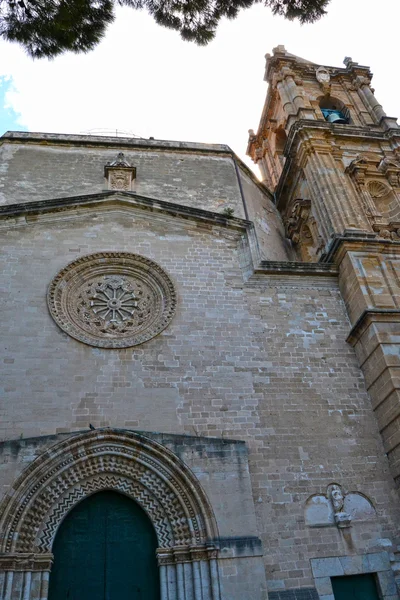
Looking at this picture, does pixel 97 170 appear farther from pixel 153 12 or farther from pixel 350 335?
pixel 350 335

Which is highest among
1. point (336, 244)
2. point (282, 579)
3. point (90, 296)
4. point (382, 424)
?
point (336, 244)

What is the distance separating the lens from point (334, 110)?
1662 centimetres

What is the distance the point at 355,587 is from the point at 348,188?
358 inches

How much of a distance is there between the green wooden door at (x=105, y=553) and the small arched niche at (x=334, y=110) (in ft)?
43.6

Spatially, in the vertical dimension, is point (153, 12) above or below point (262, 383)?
above

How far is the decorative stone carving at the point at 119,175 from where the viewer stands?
12.7 meters

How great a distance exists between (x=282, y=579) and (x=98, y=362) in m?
4.51

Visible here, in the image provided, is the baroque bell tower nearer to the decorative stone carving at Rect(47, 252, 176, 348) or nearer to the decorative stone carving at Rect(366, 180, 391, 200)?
the decorative stone carving at Rect(366, 180, 391, 200)

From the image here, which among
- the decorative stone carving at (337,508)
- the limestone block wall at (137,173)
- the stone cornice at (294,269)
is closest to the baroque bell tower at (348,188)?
the stone cornice at (294,269)

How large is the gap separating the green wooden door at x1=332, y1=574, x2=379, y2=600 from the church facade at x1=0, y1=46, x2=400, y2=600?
0.02 meters

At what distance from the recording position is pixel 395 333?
9234 millimetres

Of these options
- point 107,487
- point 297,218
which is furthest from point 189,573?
point 297,218

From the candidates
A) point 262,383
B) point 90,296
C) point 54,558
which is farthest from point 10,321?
point 262,383

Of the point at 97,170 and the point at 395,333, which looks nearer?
the point at 395,333
